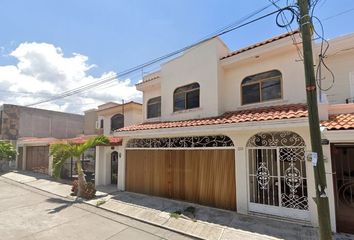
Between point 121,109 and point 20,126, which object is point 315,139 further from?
point 20,126

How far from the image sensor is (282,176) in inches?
342

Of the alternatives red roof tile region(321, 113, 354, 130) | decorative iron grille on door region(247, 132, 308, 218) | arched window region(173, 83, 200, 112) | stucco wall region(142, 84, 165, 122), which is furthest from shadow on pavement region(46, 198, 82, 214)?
red roof tile region(321, 113, 354, 130)

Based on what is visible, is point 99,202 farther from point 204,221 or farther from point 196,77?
point 196,77

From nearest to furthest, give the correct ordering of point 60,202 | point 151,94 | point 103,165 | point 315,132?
1. point 315,132
2. point 60,202
3. point 151,94
4. point 103,165

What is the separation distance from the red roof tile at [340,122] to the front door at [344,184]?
2.55 ft

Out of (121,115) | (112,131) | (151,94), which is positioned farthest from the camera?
(112,131)

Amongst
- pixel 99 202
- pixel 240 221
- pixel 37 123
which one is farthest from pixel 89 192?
pixel 37 123

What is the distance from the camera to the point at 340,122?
746 centimetres

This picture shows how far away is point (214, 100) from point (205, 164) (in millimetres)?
3209

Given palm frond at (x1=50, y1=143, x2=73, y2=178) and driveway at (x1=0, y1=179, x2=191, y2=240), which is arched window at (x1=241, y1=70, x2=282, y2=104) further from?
palm frond at (x1=50, y1=143, x2=73, y2=178)

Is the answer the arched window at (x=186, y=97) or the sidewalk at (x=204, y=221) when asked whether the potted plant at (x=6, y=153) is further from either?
the arched window at (x=186, y=97)

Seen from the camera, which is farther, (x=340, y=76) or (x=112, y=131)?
(x=112, y=131)

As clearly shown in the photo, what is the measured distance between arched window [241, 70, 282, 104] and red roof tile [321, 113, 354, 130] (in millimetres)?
2658

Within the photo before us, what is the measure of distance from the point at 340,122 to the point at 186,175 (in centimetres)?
648
